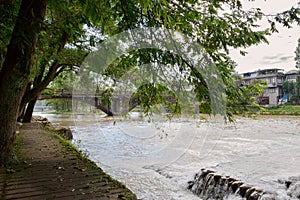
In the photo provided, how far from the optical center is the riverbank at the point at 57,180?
1.97 metres

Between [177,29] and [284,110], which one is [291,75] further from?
[177,29]

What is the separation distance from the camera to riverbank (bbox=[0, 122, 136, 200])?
6.46ft

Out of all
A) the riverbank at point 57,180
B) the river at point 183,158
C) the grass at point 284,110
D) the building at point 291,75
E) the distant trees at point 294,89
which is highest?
the building at point 291,75

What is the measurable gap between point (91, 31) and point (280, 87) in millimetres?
20747

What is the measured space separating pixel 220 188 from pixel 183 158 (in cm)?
238

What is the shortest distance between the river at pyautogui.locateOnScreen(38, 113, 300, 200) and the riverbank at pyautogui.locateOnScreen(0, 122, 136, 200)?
2.50 feet

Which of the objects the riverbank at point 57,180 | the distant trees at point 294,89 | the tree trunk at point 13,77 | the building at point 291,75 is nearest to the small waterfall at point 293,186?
the riverbank at point 57,180

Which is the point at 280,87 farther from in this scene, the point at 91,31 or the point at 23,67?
the point at 23,67

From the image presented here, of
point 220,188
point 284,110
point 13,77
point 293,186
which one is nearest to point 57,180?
point 13,77

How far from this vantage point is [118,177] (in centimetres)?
448

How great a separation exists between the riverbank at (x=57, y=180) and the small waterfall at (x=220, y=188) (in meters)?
1.90

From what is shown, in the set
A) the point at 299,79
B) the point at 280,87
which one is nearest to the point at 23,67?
the point at 299,79

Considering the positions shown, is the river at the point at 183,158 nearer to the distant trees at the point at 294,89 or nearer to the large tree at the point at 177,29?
the large tree at the point at 177,29

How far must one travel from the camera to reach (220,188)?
12.3 feet
